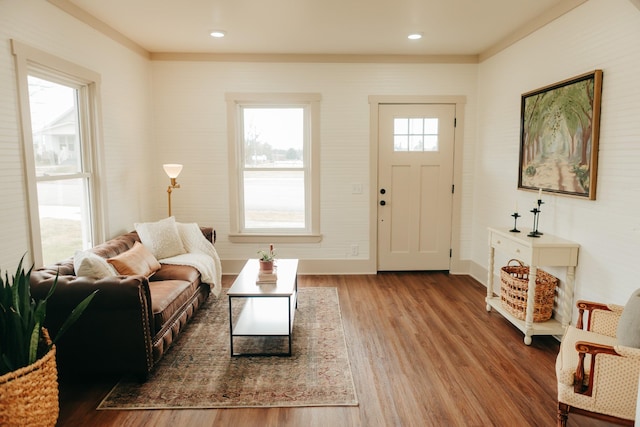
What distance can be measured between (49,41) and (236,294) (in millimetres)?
2327

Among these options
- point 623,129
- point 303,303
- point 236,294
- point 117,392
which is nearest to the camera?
point 117,392

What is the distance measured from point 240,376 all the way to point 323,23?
3.08 m

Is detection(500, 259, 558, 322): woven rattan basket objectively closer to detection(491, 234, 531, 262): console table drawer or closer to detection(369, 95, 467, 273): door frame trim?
detection(491, 234, 531, 262): console table drawer

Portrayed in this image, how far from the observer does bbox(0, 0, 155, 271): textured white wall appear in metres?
2.70

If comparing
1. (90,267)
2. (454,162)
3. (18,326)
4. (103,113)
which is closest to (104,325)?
(90,267)

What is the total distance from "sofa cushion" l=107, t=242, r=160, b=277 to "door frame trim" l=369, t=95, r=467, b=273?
2.60 meters

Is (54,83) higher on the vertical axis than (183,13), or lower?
lower

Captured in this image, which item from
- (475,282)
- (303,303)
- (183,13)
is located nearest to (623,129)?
(475,282)

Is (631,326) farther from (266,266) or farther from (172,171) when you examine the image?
(172,171)

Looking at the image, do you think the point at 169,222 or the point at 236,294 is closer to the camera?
the point at 236,294

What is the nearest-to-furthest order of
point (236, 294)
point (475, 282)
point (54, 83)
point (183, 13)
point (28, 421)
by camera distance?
point (28, 421) < point (236, 294) < point (54, 83) < point (183, 13) < point (475, 282)

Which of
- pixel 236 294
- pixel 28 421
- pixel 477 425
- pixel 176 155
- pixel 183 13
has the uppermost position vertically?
pixel 183 13

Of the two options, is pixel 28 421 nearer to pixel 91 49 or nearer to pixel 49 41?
pixel 49 41

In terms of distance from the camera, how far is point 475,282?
16.4ft
